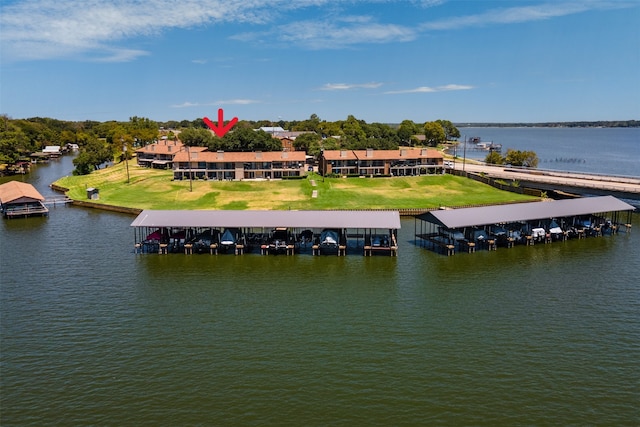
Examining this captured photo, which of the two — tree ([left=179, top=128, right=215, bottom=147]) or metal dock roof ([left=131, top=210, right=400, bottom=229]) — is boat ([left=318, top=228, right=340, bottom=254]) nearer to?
metal dock roof ([left=131, top=210, right=400, bottom=229])

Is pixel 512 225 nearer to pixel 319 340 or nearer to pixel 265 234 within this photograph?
pixel 265 234

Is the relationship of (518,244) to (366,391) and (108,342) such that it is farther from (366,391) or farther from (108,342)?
(108,342)

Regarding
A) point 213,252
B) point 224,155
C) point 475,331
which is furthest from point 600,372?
point 224,155

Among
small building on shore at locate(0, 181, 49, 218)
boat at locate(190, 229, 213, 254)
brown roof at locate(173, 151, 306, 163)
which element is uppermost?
brown roof at locate(173, 151, 306, 163)

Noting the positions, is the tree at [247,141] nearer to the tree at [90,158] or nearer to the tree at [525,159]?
the tree at [90,158]

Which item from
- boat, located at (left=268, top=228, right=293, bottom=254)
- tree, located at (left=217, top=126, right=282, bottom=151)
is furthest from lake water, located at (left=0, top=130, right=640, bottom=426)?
tree, located at (left=217, top=126, right=282, bottom=151)
